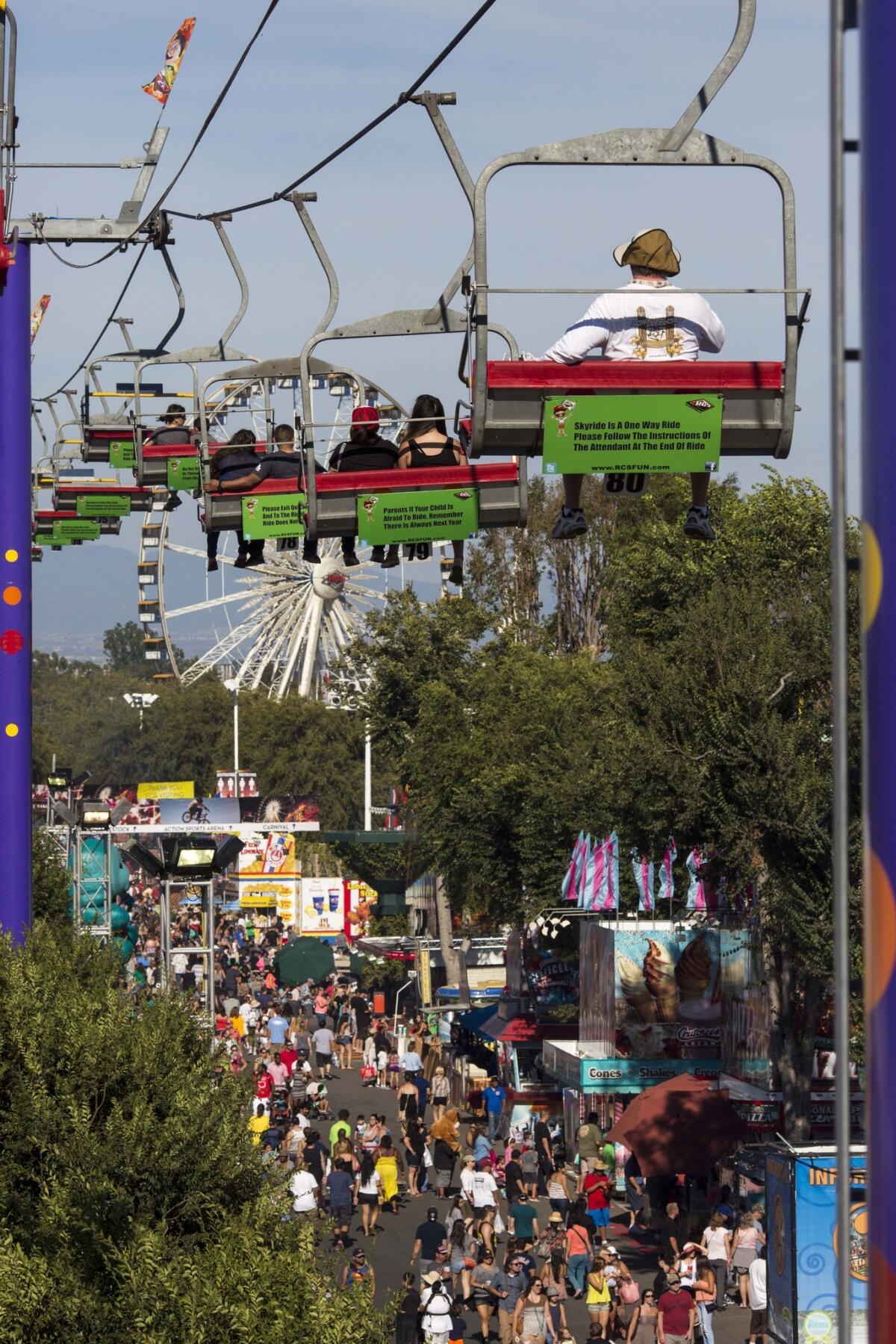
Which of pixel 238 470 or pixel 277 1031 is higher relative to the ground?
pixel 238 470

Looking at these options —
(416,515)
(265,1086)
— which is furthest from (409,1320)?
(265,1086)

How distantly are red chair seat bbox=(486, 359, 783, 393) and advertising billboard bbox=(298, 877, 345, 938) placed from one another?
182 ft

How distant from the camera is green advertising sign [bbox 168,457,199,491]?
699 inches

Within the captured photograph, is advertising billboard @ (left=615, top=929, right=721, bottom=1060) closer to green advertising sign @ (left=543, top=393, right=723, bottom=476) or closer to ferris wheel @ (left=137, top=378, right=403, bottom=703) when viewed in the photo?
green advertising sign @ (left=543, top=393, right=723, bottom=476)

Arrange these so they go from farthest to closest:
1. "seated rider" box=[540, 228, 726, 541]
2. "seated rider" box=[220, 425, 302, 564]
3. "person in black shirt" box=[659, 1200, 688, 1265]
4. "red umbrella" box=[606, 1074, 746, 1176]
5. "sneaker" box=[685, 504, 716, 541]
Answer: "red umbrella" box=[606, 1074, 746, 1176]
"person in black shirt" box=[659, 1200, 688, 1265]
"seated rider" box=[220, 425, 302, 564]
"sneaker" box=[685, 504, 716, 541]
"seated rider" box=[540, 228, 726, 541]

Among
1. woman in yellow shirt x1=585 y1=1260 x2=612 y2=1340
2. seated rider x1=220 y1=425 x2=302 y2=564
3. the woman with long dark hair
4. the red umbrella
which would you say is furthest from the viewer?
the woman with long dark hair

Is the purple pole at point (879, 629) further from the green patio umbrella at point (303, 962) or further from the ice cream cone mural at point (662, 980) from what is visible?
the green patio umbrella at point (303, 962)

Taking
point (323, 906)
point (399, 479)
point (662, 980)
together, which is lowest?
point (323, 906)

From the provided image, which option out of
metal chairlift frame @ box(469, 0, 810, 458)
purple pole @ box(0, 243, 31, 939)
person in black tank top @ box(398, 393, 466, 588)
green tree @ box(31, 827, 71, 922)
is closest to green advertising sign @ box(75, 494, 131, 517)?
green tree @ box(31, 827, 71, 922)

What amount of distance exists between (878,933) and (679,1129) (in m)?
21.0

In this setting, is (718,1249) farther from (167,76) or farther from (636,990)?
(167,76)

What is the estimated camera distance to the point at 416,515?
11258mm

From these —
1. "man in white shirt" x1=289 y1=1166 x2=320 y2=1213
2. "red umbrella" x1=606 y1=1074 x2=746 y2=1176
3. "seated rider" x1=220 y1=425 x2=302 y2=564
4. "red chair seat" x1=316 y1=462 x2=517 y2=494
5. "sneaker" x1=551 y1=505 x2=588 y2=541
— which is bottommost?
"man in white shirt" x1=289 y1=1166 x2=320 y2=1213

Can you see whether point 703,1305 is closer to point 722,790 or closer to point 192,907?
point 722,790
